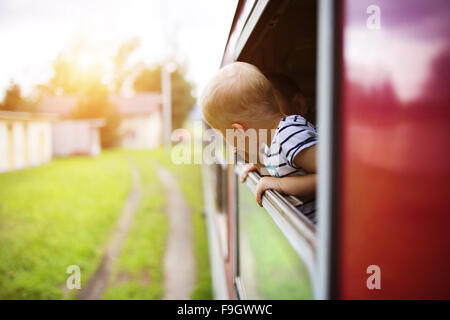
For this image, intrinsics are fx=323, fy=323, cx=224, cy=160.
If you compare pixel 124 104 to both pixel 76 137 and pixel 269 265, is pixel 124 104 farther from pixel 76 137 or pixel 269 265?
pixel 269 265

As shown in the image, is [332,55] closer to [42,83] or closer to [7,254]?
[7,254]

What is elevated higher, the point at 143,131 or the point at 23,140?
the point at 143,131

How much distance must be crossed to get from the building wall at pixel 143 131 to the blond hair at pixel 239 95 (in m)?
34.8

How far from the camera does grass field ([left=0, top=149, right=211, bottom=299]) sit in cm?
687

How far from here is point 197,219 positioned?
1102 cm

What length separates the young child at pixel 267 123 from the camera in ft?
3.13

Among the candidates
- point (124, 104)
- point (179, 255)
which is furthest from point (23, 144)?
point (124, 104)

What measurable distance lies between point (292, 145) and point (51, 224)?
38.5 ft

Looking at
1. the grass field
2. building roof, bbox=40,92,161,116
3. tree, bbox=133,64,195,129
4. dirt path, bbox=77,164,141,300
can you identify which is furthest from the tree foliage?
dirt path, bbox=77,164,141,300

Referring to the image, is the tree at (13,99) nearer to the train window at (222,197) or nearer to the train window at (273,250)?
the train window at (273,250)

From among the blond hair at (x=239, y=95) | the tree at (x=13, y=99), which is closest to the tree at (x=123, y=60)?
the tree at (x=13, y=99)

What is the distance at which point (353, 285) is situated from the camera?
1.65 feet

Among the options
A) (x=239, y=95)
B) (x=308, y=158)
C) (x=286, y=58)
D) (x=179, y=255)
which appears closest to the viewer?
(x=308, y=158)

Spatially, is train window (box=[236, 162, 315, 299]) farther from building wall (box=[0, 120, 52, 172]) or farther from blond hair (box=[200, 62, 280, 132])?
building wall (box=[0, 120, 52, 172])
